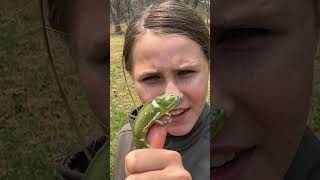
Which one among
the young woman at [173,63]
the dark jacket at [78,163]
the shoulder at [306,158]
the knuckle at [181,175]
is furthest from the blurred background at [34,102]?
the shoulder at [306,158]

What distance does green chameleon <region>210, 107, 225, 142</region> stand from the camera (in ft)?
6.01

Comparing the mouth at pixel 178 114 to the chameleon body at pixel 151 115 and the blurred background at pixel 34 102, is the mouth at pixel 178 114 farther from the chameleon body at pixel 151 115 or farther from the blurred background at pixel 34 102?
the blurred background at pixel 34 102

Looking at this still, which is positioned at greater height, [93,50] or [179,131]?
[93,50]

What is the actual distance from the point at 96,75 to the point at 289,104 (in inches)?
23.6

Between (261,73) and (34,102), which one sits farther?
(34,102)

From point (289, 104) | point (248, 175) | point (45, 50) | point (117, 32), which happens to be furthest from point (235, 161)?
point (45, 50)

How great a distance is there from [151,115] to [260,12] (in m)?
0.52

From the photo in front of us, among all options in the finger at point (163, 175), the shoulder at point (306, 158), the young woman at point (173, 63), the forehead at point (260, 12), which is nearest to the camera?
the finger at point (163, 175)

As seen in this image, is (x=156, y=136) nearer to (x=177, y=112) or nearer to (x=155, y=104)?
(x=155, y=104)

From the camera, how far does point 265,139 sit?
75.1 inches

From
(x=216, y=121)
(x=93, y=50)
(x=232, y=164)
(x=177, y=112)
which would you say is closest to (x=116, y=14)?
(x=93, y=50)

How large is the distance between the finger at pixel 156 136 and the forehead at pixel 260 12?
43cm

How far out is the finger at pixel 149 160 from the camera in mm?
1495

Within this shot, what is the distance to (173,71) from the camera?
1.74 meters
